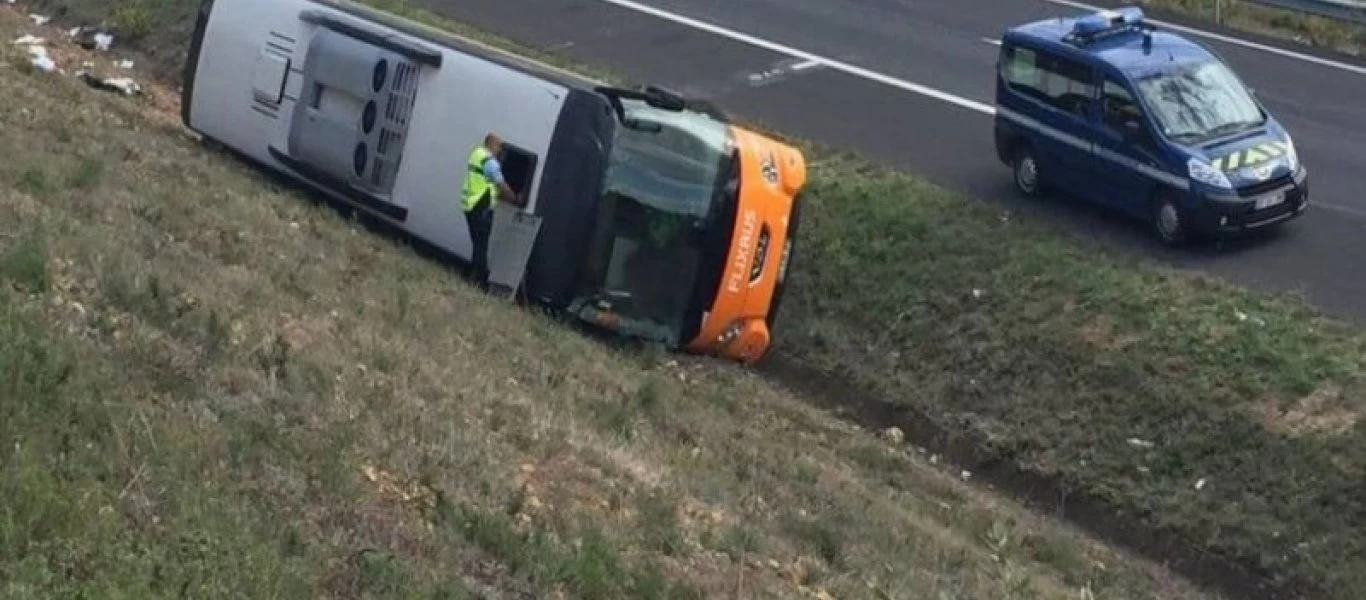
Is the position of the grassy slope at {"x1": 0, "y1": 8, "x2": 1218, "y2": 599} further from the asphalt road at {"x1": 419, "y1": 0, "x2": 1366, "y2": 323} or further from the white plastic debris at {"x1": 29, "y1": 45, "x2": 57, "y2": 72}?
the white plastic debris at {"x1": 29, "y1": 45, "x2": 57, "y2": 72}

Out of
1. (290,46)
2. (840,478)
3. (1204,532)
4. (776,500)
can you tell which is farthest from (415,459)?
(290,46)

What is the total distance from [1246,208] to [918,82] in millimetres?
6993

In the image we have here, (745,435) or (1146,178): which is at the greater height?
(1146,178)

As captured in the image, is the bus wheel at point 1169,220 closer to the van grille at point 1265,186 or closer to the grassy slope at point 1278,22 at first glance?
the van grille at point 1265,186

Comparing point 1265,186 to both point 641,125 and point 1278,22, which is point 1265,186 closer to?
point 641,125

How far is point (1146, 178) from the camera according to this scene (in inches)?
691

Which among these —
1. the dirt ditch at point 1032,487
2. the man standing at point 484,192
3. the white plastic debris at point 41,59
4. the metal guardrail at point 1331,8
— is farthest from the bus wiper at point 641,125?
the metal guardrail at point 1331,8

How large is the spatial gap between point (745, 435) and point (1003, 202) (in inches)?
270

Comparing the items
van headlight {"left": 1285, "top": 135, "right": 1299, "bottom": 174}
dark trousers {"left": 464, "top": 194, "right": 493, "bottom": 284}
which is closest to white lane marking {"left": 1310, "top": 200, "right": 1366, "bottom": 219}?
van headlight {"left": 1285, "top": 135, "right": 1299, "bottom": 174}

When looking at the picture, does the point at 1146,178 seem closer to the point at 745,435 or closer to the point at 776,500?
the point at 745,435

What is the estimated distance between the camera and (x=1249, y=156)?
17328 mm

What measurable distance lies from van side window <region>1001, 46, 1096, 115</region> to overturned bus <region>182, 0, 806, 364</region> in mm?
3539

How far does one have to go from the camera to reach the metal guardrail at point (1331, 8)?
2511 cm

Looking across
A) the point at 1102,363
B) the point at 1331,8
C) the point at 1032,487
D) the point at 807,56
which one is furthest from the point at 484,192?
the point at 1331,8
